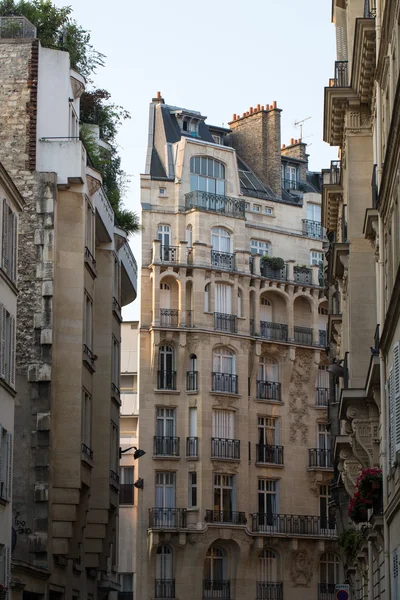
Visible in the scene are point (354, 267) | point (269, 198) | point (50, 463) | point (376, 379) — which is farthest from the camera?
point (269, 198)

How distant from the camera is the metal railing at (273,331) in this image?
227 ft

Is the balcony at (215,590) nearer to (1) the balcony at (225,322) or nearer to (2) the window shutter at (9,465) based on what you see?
(1) the balcony at (225,322)

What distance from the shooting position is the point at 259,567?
6556 cm

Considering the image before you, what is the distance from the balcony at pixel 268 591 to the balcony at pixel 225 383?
9.53m

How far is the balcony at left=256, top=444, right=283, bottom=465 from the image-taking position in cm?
6688

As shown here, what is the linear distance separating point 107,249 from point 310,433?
2733 cm

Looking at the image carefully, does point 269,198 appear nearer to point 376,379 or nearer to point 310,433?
point 310,433

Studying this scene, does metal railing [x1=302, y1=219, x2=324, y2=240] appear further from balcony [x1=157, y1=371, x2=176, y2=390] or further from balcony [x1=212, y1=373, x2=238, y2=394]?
balcony [x1=157, y1=371, x2=176, y2=390]

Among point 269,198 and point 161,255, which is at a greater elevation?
point 269,198

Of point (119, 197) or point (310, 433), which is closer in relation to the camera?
point (119, 197)

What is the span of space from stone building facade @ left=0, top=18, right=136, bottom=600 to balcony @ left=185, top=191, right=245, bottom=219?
29.1 metres

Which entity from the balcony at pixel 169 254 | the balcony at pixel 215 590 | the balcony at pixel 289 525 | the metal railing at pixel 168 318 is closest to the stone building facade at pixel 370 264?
the balcony at pixel 215 590

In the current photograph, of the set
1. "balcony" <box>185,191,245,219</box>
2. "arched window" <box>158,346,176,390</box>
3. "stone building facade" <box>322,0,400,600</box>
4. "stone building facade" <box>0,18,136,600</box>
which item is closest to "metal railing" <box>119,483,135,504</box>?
"arched window" <box>158,346,176,390</box>

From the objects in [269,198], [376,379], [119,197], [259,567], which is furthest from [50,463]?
[269,198]
